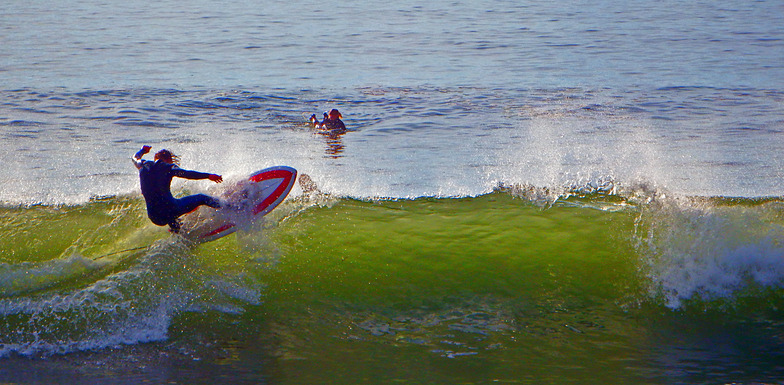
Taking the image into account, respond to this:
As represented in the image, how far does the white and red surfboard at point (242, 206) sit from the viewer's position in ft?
23.7

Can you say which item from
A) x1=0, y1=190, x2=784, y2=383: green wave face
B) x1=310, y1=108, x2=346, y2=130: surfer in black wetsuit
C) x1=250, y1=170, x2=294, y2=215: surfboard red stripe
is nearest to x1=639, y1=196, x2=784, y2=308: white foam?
Answer: x1=0, y1=190, x2=784, y2=383: green wave face

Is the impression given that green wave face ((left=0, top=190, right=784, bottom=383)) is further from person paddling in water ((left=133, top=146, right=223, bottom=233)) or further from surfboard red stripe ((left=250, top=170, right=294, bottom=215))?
person paddling in water ((left=133, top=146, right=223, bottom=233))

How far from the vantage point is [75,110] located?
63.1 ft

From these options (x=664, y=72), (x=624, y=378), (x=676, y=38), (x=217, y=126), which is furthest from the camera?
(x=676, y=38)

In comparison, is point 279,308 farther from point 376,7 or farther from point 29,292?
point 376,7

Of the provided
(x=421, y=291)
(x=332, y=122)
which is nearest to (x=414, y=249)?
(x=421, y=291)

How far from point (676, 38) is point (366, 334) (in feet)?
113

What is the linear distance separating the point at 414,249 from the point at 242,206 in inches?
76.9

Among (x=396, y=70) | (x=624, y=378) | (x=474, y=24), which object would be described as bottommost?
(x=624, y=378)

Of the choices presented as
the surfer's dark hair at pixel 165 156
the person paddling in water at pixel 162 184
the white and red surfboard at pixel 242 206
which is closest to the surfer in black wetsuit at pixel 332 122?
the white and red surfboard at pixel 242 206

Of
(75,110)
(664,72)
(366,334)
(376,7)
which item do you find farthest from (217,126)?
(376,7)

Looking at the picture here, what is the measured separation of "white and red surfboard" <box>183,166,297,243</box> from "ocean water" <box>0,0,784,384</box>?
8.7 inches

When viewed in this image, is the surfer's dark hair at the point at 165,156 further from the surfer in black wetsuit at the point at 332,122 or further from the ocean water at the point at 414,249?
the surfer in black wetsuit at the point at 332,122

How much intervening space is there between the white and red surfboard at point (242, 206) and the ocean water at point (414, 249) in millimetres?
221
